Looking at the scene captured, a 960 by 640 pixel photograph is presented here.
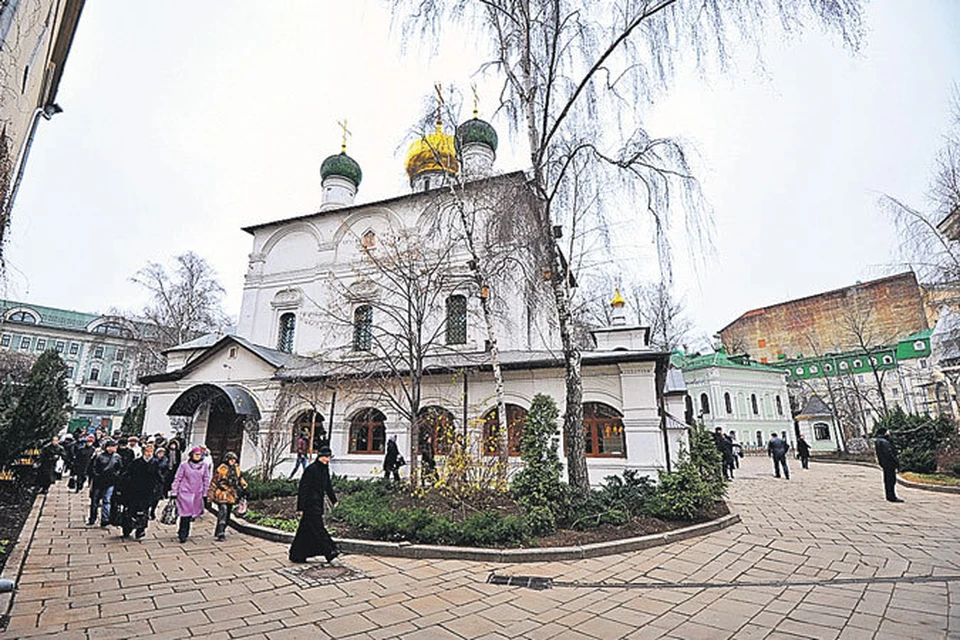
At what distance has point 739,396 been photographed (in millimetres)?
39938

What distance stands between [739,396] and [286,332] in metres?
35.7

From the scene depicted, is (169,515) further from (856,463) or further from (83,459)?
(856,463)

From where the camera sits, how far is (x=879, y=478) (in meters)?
17.2

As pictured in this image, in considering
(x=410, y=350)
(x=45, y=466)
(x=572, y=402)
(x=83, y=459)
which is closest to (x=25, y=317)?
(x=83, y=459)

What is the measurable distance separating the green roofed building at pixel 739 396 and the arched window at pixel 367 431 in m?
28.4

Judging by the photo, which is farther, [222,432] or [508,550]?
[222,432]

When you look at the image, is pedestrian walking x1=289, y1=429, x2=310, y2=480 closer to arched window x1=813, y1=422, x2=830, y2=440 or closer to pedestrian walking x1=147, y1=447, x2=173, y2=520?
pedestrian walking x1=147, y1=447, x2=173, y2=520

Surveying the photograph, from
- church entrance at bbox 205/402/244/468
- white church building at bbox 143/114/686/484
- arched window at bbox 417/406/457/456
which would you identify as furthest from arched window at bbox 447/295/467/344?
church entrance at bbox 205/402/244/468

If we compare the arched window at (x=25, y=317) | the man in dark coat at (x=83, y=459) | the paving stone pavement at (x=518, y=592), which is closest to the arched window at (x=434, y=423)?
the paving stone pavement at (x=518, y=592)

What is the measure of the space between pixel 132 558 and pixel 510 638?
5936 millimetres

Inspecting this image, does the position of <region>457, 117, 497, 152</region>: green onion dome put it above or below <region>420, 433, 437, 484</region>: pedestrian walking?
above

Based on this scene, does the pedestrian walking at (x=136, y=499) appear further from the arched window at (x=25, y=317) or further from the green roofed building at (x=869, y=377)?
the arched window at (x=25, y=317)

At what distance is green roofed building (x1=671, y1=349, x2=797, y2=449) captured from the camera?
38906 mm

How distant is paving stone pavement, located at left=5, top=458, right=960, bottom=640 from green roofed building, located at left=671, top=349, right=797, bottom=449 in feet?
107
